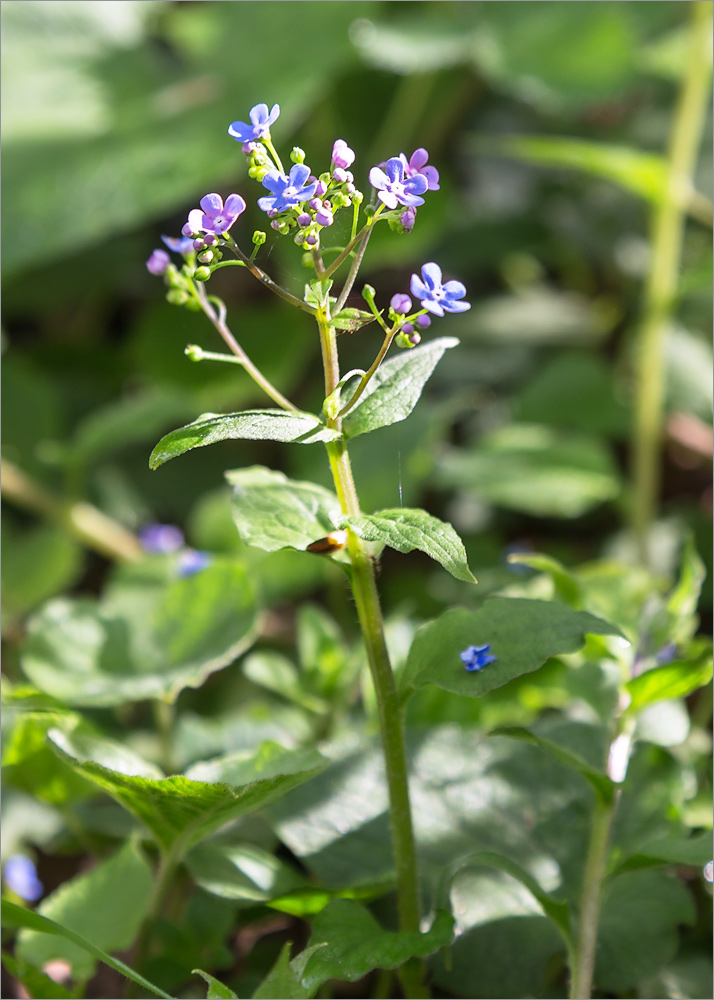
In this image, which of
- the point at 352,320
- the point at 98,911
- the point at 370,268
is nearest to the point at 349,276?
the point at 352,320

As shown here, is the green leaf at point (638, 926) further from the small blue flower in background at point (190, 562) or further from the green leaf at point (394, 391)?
the small blue flower in background at point (190, 562)

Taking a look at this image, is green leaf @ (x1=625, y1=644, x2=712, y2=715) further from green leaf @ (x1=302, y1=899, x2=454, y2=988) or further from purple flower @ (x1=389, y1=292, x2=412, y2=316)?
purple flower @ (x1=389, y1=292, x2=412, y2=316)

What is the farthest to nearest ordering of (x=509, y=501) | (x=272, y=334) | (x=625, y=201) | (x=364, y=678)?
(x=625, y=201) < (x=272, y=334) < (x=509, y=501) < (x=364, y=678)

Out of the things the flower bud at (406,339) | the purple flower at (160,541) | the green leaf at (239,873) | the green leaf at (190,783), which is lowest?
the green leaf at (239,873)

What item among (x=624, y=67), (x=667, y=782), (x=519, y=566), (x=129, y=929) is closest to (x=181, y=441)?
(x=129, y=929)

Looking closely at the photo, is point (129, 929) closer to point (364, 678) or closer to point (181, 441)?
point (364, 678)

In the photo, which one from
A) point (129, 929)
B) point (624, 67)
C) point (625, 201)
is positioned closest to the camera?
point (129, 929)

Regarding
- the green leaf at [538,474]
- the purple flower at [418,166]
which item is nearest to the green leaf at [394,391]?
the purple flower at [418,166]

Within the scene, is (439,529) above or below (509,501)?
below
